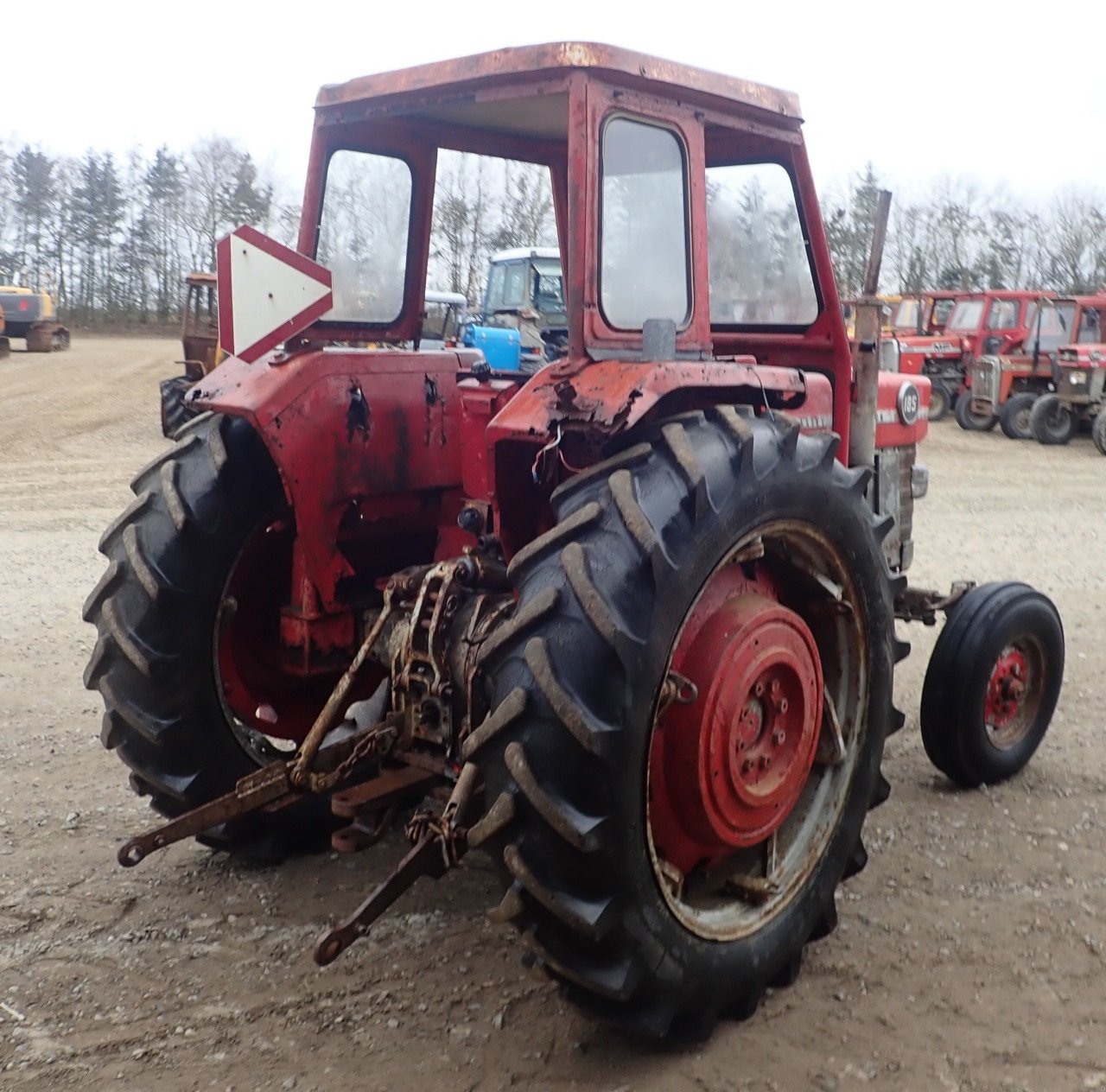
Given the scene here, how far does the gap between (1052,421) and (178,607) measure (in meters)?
15.9

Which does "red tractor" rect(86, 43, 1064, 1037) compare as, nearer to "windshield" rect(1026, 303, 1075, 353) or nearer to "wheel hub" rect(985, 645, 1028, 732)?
"wheel hub" rect(985, 645, 1028, 732)

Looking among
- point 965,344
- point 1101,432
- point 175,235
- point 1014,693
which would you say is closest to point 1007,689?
point 1014,693

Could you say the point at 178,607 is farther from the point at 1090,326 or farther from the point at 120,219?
the point at 120,219

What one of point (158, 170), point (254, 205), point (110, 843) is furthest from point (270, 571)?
point (158, 170)

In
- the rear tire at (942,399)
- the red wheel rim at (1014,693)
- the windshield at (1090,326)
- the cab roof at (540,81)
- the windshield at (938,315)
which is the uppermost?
the windshield at (938,315)

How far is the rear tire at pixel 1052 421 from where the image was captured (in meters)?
16.4

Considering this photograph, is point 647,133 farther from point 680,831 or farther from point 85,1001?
point 85,1001

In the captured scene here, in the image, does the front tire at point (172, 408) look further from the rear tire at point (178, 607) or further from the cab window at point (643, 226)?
the cab window at point (643, 226)

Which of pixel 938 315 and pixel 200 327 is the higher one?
pixel 938 315

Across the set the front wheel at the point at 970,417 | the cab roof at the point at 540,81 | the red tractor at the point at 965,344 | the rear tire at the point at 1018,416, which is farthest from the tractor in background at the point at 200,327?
the cab roof at the point at 540,81

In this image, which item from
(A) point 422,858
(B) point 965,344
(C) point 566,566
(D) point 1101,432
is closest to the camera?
(C) point 566,566

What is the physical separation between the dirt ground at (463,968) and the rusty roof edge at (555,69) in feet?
7.13

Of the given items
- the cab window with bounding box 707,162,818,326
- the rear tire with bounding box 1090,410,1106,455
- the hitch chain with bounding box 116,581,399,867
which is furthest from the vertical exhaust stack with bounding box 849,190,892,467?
the rear tire with bounding box 1090,410,1106,455

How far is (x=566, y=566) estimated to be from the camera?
229 cm
